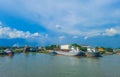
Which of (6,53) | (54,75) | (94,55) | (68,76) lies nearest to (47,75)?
(54,75)

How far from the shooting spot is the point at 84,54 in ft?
293

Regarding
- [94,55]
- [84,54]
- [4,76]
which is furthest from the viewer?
[84,54]

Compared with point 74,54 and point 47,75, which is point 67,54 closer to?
point 74,54

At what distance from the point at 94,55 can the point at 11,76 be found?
58101mm

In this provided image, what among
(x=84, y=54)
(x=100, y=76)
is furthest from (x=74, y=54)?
(x=100, y=76)

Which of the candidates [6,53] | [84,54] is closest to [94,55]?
[84,54]

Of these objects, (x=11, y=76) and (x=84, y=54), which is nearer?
(x=11, y=76)

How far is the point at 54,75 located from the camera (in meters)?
28.2

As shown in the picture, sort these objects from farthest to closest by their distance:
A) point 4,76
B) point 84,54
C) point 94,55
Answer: point 84,54, point 94,55, point 4,76

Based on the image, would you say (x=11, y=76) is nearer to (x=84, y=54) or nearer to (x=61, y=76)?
(x=61, y=76)

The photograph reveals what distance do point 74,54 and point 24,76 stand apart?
60933 mm

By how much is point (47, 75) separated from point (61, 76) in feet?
5.93

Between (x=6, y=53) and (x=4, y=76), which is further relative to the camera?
(x=6, y=53)

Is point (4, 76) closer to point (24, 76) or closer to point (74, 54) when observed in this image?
point (24, 76)
